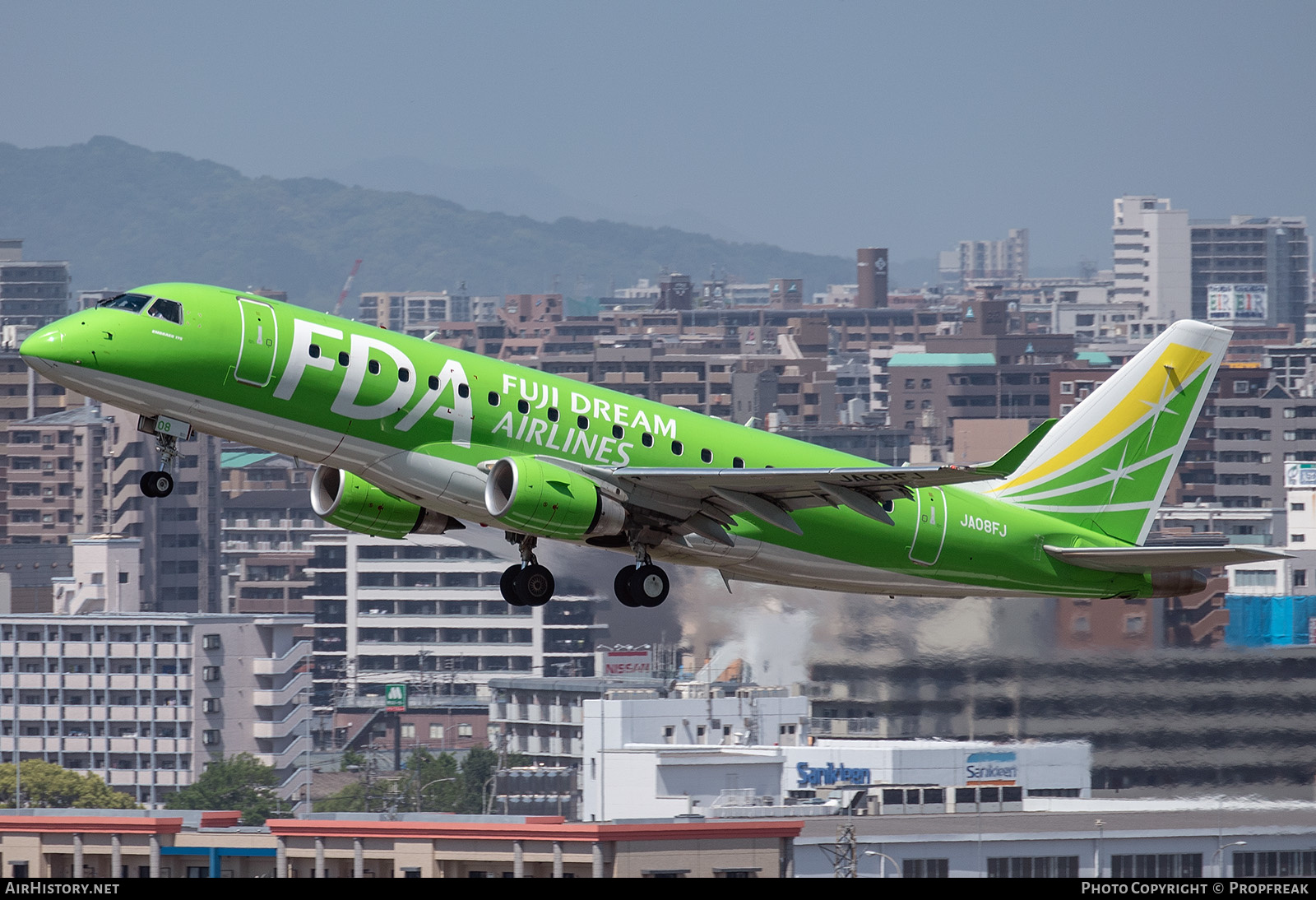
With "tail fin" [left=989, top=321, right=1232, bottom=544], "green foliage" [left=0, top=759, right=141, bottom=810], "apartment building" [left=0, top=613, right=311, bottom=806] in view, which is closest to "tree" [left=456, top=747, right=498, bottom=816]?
"apartment building" [left=0, top=613, right=311, bottom=806]

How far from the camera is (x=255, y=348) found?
33.6m

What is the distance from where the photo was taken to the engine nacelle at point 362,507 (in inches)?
1479

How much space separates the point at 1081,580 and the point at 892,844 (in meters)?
17.1

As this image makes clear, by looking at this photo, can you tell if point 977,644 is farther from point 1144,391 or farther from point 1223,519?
point 1223,519

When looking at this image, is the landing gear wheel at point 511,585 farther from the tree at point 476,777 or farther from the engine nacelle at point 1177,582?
the tree at point 476,777

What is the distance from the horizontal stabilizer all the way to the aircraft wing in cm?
458

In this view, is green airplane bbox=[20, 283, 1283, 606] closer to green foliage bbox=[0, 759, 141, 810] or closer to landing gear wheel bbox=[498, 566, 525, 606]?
landing gear wheel bbox=[498, 566, 525, 606]

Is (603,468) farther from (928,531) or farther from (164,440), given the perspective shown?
→ (164,440)

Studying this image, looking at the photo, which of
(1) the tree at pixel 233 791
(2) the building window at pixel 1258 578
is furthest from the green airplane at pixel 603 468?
(2) the building window at pixel 1258 578

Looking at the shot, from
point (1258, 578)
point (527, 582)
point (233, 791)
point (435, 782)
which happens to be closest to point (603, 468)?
point (527, 582)

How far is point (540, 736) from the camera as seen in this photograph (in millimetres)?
109000

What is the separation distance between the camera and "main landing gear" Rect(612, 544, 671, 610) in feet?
121

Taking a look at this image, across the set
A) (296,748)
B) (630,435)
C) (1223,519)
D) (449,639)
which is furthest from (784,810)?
(1223,519)

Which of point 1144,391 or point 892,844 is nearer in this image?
point 1144,391
